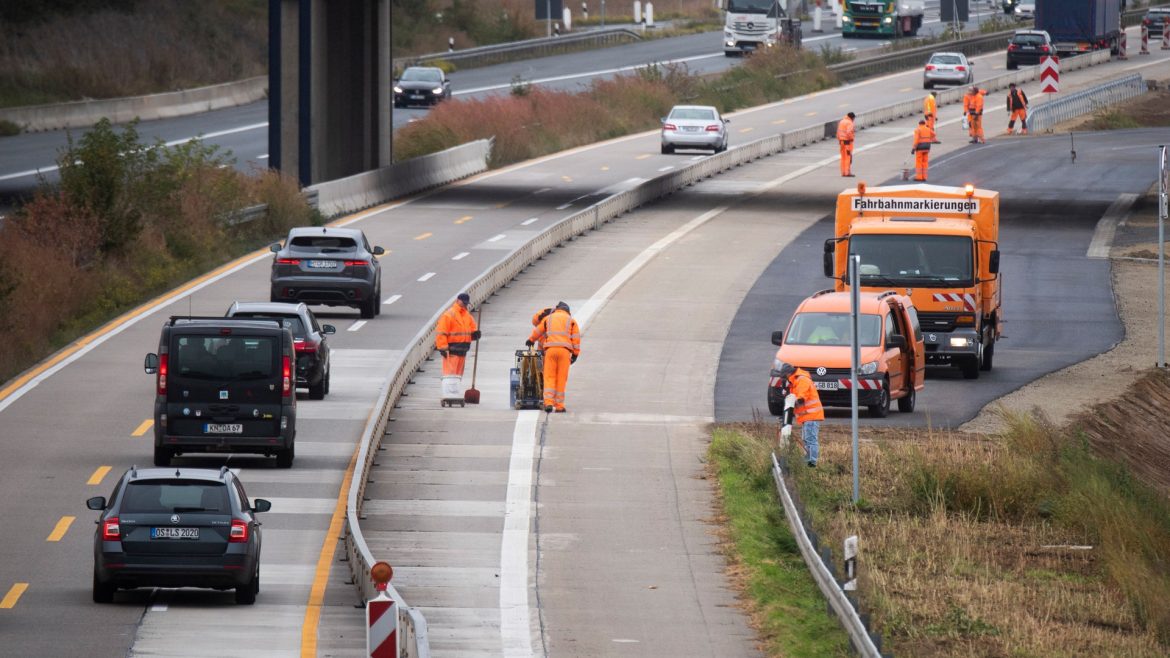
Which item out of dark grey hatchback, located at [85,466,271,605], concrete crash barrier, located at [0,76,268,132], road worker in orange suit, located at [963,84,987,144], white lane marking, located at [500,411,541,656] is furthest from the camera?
concrete crash barrier, located at [0,76,268,132]

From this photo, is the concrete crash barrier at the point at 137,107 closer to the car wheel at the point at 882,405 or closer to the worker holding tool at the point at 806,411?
the car wheel at the point at 882,405

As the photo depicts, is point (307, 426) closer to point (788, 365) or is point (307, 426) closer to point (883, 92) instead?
point (788, 365)

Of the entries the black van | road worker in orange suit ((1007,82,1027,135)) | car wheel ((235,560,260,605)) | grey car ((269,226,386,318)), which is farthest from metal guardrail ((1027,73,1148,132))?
car wheel ((235,560,260,605))

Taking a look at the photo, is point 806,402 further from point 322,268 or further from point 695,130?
point 695,130

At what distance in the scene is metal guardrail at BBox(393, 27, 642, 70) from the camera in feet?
314

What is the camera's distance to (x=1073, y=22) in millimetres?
94375

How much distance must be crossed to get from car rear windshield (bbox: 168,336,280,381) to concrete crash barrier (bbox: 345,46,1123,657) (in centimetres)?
153

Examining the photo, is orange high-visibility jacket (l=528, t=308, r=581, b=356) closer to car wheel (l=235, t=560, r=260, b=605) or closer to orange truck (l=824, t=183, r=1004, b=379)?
orange truck (l=824, t=183, r=1004, b=379)

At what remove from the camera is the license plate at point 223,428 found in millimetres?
25312

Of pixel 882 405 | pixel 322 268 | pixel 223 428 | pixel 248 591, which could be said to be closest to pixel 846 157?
pixel 322 268

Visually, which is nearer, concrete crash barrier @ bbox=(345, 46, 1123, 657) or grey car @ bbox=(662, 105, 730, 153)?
concrete crash barrier @ bbox=(345, 46, 1123, 657)

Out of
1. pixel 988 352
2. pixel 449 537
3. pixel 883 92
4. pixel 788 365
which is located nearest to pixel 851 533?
pixel 449 537

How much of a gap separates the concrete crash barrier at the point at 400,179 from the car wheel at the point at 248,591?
3180cm

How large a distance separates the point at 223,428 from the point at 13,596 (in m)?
5.94
